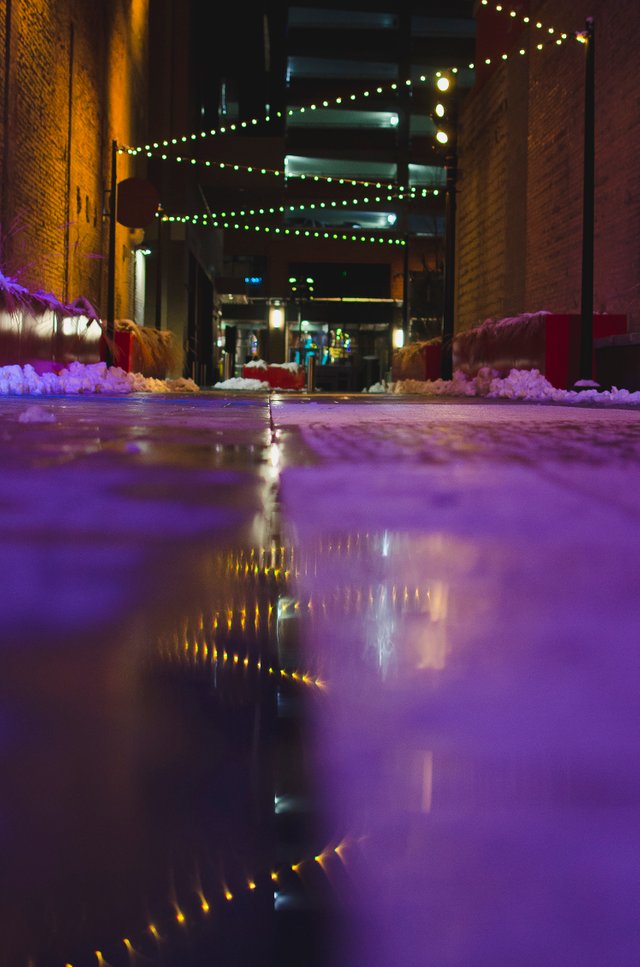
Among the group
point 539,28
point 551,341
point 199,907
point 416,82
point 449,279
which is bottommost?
point 199,907

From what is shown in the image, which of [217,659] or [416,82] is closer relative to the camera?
[217,659]

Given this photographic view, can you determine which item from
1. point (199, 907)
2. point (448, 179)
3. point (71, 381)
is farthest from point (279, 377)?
point (199, 907)

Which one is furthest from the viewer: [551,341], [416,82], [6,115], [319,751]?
[416,82]

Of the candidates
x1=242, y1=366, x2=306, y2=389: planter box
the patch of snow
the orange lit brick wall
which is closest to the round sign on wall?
the orange lit brick wall

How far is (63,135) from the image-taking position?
1445 cm

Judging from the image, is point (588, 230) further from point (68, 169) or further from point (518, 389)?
point (68, 169)

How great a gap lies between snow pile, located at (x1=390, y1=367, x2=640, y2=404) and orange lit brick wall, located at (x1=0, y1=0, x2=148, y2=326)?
16.0 feet

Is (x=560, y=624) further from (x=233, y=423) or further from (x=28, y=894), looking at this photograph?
(x=233, y=423)

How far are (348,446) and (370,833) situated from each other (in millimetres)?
2164

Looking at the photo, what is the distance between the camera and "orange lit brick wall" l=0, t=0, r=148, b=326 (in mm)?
11875

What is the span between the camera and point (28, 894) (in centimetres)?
35

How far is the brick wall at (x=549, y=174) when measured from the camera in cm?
1159

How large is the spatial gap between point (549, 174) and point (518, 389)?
5.44 m

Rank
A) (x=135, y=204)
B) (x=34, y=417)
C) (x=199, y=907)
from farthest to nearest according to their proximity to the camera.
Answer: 1. (x=135, y=204)
2. (x=34, y=417)
3. (x=199, y=907)
